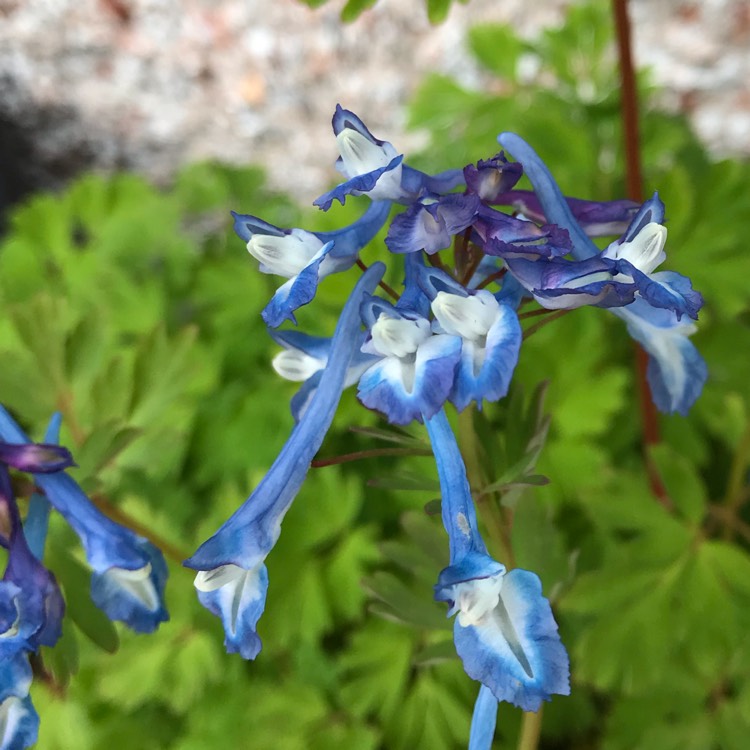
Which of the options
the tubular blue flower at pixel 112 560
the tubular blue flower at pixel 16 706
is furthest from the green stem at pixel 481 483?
the tubular blue flower at pixel 16 706

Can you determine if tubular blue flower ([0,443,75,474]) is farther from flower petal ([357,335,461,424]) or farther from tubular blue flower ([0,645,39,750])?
flower petal ([357,335,461,424])

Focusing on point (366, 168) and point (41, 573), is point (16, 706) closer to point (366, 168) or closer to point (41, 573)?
point (41, 573)

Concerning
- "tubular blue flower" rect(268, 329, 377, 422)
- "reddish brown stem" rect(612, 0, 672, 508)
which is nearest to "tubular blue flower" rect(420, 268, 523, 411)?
"tubular blue flower" rect(268, 329, 377, 422)

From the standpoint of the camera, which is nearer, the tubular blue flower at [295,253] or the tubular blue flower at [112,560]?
the tubular blue flower at [295,253]

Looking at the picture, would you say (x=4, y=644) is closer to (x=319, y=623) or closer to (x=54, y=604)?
(x=54, y=604)

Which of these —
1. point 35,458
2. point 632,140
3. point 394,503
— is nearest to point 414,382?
point 35,458

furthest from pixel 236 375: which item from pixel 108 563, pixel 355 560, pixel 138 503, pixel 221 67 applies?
pixel 221 67

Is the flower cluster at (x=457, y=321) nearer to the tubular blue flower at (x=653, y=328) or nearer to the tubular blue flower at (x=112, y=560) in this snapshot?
the tubular blue flower at (x=653, y=328)
